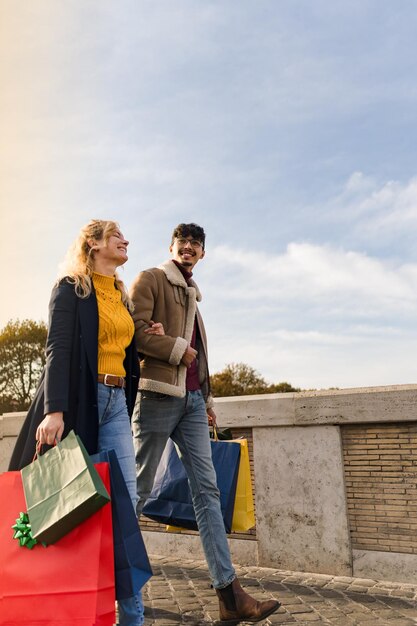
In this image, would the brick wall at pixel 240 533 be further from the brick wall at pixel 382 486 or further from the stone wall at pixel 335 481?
the brick wall at pixel 382 486

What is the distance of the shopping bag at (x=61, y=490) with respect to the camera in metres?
2.40

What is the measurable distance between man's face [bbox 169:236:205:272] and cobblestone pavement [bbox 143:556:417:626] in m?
2.34

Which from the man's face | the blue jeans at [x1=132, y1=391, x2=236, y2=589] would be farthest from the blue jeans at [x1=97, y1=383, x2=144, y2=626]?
the man's face

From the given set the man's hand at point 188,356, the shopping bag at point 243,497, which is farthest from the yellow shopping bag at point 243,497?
the man's hand at point 188,356

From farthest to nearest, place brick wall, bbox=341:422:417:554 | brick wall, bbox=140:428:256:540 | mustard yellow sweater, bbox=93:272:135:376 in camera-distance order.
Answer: brick wall, bbox=140:428:256:540
brick wall, bbox=341:422:417:554
mustard yellow sweater, bbox=93:272:135:376

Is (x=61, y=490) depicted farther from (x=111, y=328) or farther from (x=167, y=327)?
(x=167, y=327)

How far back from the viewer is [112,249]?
3309 millimetres

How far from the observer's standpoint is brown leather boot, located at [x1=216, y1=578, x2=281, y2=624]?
3.70 metres

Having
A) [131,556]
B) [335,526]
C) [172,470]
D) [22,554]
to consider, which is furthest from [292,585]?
[22,554]

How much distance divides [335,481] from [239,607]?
6.21 ft

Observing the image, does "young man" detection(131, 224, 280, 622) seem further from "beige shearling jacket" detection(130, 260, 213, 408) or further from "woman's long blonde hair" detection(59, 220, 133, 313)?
"woman's long blonde hair" detection(59, 220, 133, 313)

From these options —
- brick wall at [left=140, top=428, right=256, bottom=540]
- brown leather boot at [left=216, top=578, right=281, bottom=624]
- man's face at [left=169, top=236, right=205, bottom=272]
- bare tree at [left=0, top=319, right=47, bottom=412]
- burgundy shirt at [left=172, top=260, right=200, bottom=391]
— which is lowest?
brown leather boot at [left=216, top=578, right=281, bottom=624]

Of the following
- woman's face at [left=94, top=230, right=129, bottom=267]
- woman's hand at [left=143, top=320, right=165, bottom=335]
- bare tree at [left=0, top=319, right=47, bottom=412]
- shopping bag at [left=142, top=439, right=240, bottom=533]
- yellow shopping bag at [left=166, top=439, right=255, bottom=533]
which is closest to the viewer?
woman's face at [left=94, top=230, right=129, bottom=267]

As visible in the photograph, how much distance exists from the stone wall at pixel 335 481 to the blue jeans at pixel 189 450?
5.64ft
